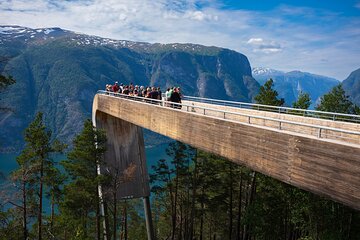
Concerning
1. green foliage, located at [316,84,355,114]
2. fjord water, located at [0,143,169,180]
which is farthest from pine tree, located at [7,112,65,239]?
fjord water, located at [0,143,169,180]

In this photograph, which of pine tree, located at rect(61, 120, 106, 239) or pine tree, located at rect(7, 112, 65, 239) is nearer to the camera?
pine tree, located at rect(7, 112, 65, 239)

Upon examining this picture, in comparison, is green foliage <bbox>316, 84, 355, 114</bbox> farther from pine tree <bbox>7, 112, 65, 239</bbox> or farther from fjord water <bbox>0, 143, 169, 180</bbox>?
fjord water <bbox>0, 143, 169, 180</bbox>

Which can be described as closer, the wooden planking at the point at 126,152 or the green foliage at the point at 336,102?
the green foliage at the point at 336,102

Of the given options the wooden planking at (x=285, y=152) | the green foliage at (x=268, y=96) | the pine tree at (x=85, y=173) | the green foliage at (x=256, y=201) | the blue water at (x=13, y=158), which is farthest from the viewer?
the blue water at (x=13, y=158)

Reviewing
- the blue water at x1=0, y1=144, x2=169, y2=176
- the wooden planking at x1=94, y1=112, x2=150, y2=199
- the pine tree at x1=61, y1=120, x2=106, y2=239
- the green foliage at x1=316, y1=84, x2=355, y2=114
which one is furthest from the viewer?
the blue water at x1=0, y1=144, x2=169, y2=176

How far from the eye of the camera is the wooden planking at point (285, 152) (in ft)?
19.4

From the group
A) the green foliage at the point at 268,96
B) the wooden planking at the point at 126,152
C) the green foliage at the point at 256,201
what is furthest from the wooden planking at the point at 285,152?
the wooden planking at the point at 126,152

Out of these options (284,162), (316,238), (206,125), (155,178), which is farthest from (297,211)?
(284,162)

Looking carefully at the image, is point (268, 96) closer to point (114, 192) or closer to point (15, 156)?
point (114, 192)

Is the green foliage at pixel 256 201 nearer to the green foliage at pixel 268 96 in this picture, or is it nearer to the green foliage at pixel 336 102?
the green foliage at pixel 268 96

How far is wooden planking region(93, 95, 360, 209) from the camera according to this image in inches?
233

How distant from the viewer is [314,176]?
659 centimetres

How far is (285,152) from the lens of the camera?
7.35 meters

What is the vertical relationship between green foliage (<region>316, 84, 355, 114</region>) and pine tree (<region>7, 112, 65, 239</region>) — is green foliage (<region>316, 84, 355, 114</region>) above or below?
above
